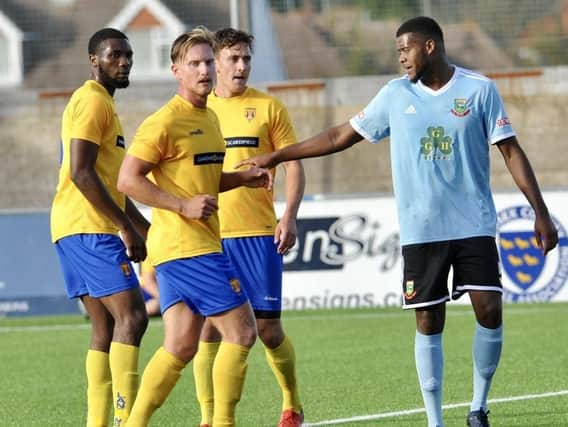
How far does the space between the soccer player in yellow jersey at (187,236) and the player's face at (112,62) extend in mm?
866

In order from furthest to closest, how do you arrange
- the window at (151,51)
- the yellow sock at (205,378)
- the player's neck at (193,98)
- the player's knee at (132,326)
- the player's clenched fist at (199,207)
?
the window at (151,51) < the yellow sock at (205,378) < the player's knee at (132,326) < the player's neck at (193,98) < the player's clenched fist at (199,207)

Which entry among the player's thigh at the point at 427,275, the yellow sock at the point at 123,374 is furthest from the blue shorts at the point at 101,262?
the player's thigh at the point at 427,275

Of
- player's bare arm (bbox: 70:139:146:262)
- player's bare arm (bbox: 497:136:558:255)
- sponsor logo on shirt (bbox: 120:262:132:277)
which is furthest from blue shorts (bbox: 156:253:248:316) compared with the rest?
player's bare arm (bbox: 497:136:558:255)

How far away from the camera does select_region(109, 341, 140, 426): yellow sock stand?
7824 millimetres

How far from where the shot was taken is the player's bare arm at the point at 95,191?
7.61 meters

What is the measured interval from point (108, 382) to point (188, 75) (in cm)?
195

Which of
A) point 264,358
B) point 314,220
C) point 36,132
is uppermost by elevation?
point 36,132

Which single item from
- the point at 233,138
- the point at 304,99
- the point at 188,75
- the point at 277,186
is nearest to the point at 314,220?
the point at 277,186

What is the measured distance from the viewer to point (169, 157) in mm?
7164

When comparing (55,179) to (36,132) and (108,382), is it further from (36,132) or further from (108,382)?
(108,382)

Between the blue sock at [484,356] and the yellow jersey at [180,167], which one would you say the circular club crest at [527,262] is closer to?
the blue sock at [484,356]

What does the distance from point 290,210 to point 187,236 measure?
170 centimetres

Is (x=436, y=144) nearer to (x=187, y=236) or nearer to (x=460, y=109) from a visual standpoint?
(x=460, y=109)

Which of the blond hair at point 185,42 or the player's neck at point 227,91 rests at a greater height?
the blond hair at point 185,42
